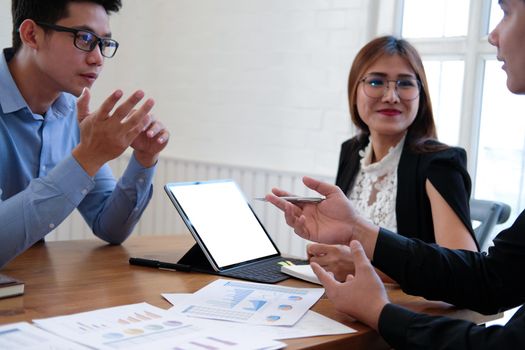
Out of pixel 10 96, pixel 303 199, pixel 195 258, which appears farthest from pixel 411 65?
pixel 10 96

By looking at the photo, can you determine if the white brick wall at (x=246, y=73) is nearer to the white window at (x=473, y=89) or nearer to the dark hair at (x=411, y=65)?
the white window at (x=473, y=89)

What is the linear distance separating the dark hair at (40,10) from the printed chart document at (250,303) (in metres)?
1.00

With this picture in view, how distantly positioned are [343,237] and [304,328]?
0.37 metres

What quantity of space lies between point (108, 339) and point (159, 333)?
9 cm

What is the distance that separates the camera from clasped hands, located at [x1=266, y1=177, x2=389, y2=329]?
48.1 inches

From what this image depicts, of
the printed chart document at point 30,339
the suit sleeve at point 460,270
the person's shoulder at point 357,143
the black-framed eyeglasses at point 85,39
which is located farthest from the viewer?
the person's shoulder at point 357,143

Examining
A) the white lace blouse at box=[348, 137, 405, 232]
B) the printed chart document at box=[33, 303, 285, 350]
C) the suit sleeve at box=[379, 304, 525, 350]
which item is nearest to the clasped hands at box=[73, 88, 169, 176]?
→ the printed chart document at box=[33, 303, 285, 350]

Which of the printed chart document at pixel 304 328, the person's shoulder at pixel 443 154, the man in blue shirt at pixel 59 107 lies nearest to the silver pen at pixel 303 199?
the printed chart document at pixel 304 328

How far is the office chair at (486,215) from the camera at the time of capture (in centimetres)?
203

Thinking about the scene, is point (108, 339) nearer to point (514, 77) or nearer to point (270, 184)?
point (514, 77)

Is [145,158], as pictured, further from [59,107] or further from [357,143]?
[357,143]

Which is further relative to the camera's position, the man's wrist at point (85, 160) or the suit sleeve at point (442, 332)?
the man's wrist at point (85, 160)

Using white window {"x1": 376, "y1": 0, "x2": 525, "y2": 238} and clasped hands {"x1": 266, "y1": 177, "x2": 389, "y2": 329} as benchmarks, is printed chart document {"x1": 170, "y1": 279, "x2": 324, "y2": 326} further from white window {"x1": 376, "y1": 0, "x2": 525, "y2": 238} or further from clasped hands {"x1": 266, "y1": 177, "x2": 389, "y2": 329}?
white window {"x1": 376, "y1": 0, "x2": 525, "y2": 238}

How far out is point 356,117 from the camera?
236 centimetres
